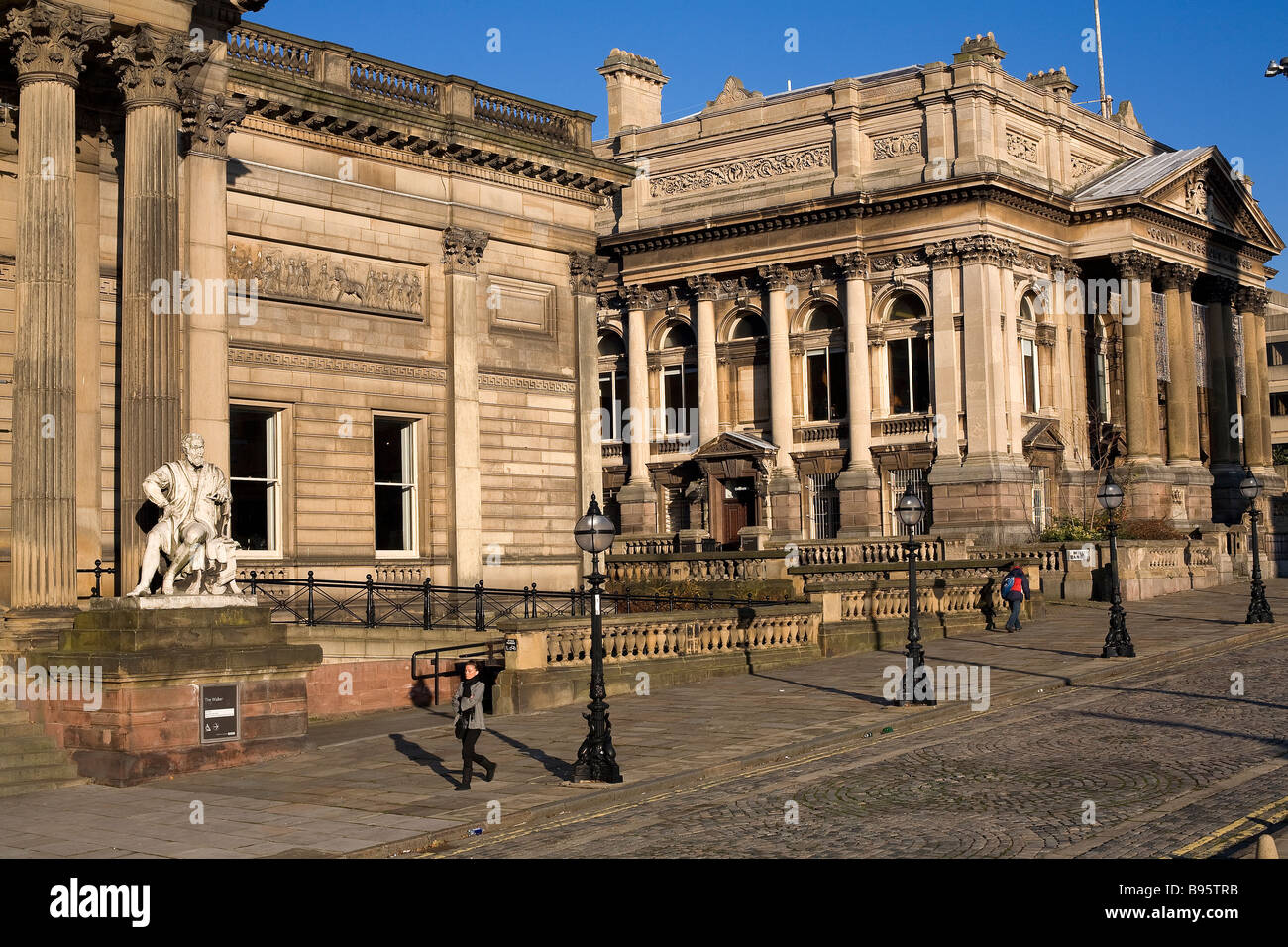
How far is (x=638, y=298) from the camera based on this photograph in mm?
63688

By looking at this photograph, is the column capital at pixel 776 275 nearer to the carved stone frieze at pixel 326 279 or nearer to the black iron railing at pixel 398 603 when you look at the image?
the carved stone frieze at pixel 326 279

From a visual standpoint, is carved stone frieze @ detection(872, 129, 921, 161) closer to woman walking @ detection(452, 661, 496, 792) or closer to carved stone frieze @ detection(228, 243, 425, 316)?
carved stone frieze @ detection(228, 243, 425, 316)

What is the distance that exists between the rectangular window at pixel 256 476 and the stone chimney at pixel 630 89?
129 ft

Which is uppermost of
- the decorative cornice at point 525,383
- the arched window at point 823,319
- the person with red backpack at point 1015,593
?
the arched window at point 823,319

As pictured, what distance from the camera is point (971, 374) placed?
5488 cm

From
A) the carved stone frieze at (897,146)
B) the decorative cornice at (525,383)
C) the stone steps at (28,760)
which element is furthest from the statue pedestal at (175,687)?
the carved stone frieze at (897,146)

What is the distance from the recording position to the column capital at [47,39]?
20766mm

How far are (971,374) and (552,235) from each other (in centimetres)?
2293

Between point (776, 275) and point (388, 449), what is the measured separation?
2860cm

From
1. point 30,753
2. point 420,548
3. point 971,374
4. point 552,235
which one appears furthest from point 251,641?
point 971,374

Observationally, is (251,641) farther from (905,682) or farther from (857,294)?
(857,294)

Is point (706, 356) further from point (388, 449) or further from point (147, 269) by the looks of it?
point (147, 269)

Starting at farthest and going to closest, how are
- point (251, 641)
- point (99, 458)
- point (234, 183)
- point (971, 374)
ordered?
point (971, 374) < point (234, 183) < point (99, 458) < point (251, 641)
